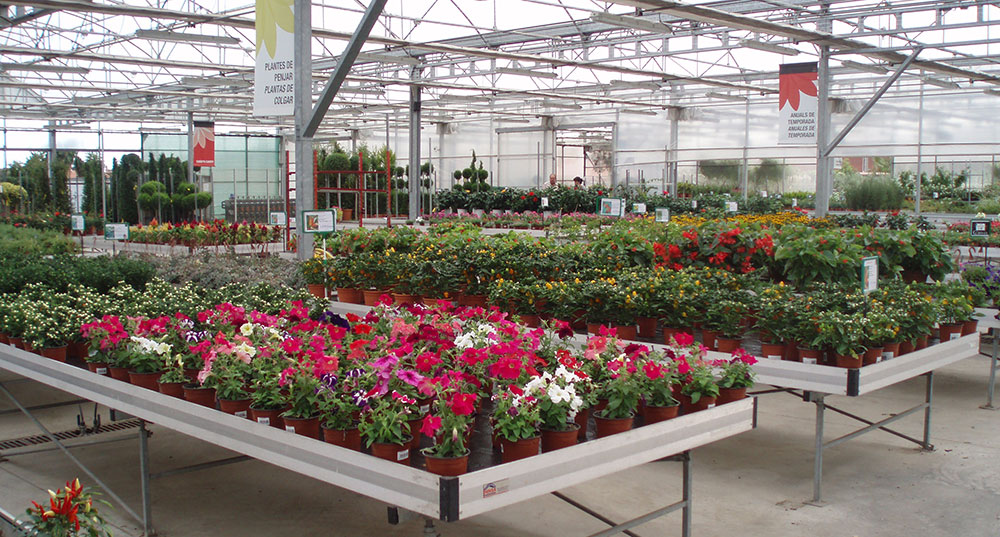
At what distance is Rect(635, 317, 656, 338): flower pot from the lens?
5340 mm

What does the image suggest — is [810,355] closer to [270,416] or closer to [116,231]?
[270,416]

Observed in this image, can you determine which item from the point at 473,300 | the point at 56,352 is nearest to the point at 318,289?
the point at 473,300

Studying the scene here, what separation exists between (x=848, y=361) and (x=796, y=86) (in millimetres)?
9806

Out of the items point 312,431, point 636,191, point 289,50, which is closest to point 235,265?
point 289,50

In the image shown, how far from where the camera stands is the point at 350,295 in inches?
275

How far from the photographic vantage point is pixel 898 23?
46.1 ft

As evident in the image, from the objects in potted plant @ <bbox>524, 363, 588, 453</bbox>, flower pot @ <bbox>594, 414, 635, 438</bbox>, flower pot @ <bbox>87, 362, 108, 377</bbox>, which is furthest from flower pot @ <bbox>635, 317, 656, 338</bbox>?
flower pot @ <bbox>87, 362, 108, 377</bbox>

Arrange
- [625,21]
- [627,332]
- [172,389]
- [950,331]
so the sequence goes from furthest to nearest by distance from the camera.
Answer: [625,21] → [950,331] → [627,332] → [172,389]

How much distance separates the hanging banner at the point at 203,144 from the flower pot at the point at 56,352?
15.5 m

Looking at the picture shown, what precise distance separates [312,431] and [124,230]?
24.1ft

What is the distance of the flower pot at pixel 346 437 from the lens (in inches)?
124

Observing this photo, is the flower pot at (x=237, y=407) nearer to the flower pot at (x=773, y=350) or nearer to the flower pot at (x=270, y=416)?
the flower pot at (x=270, y=416)

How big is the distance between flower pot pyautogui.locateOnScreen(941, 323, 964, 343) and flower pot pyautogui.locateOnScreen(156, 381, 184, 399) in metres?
4.62

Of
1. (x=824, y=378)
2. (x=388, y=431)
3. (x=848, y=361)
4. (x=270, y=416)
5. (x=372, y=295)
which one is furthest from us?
(x=372, y=295)
